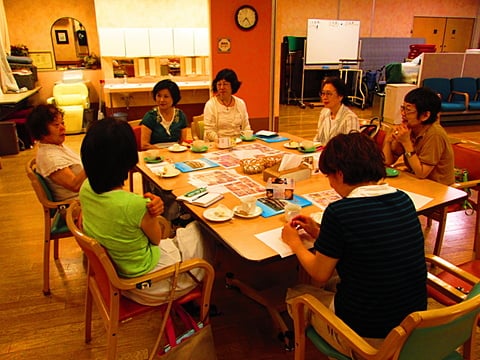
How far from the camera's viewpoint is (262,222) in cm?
173

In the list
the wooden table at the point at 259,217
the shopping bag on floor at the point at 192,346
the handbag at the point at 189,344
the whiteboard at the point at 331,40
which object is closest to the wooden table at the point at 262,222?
the wooden table at the point at 259,217

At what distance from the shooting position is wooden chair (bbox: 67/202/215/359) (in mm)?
1414

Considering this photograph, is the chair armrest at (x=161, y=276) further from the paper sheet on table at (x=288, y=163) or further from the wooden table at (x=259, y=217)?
the paper sheet on table at (x=288, y=163)

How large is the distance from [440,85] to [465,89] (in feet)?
1.98

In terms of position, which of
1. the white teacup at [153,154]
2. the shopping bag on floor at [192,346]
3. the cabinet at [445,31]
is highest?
the cabinet at [445,31]

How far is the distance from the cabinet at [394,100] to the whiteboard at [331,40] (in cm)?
288

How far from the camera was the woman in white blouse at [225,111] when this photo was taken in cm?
345

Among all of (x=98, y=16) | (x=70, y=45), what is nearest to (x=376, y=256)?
(x=98, y=16)

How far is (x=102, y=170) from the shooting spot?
4.63ft

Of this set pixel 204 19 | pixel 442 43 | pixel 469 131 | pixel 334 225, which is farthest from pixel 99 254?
pixel 442 43

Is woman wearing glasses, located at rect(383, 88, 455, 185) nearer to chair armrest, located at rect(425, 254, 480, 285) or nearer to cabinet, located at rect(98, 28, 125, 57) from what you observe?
chair armrest, located at rect(425, 254, 480, 285)

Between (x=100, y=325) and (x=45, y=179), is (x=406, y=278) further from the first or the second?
(x=45, y=179)

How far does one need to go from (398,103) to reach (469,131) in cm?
133

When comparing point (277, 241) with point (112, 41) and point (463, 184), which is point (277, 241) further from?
point (112, 41)
